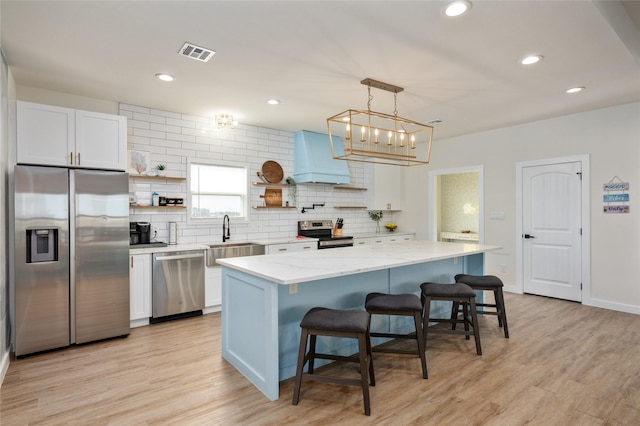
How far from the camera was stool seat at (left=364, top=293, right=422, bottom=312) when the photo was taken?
2600 mm

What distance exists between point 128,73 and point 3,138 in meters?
1.16

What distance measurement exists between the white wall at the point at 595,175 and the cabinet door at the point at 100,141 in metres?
5.26

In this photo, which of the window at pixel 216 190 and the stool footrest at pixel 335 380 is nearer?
the stool footrest at pixel 335 380


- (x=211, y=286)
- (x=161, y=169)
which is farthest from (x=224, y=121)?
(x=211, y=286)

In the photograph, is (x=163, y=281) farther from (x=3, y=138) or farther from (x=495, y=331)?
(x=495, y=331)

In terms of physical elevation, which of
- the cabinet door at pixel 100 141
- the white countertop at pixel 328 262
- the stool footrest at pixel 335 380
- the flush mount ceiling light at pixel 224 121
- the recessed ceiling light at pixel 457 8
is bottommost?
the stool footrest at pixel 335 380

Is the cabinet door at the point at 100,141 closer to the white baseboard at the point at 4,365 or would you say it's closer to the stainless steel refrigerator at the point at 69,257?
the stainless steel refrigerator at the point at 69,257

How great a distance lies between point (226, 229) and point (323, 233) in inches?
69.1

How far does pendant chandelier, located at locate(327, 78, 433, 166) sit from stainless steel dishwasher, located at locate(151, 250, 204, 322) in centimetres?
220

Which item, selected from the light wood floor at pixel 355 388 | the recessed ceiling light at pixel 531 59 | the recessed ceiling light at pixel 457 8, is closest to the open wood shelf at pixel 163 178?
the light wood floor at pixel 355 388

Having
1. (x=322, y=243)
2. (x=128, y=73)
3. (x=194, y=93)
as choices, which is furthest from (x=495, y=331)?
(x=128, y=73)

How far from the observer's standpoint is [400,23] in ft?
7.97

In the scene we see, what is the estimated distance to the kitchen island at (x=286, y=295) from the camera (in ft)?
7.65

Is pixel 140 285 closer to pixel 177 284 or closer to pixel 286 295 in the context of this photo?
pixel 177 284
